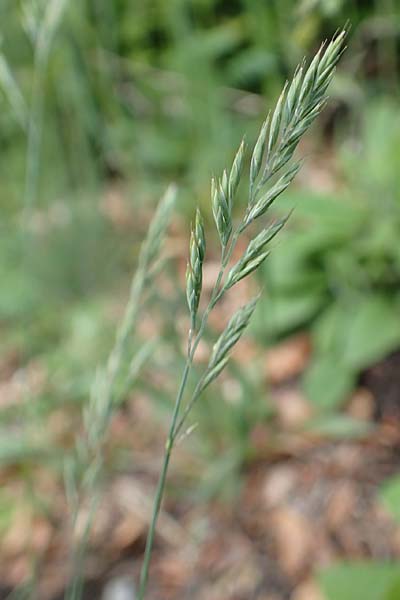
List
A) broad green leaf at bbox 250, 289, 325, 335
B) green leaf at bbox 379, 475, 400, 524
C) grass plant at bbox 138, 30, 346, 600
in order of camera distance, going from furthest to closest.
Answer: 1. broad green leaf at bbox 250, 289, 325, 335
2. green leaf at bbox 379, 475, 400, 524
3. grass plant at bbox 138, 30, 346, 600

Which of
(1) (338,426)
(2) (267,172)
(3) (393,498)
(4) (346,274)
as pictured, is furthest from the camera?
(4) (346,274)

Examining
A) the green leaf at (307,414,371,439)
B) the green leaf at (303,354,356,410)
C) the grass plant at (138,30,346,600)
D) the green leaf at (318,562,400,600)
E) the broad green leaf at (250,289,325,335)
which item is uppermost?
the broad green leaf at (250,289,325,335)

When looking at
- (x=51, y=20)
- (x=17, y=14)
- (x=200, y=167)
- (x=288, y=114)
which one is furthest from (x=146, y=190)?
(x=288, y=114)

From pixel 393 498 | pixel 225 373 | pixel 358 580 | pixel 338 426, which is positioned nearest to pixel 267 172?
pixel 393 498

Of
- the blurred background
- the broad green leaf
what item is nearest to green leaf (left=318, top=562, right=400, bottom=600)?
the blurred background

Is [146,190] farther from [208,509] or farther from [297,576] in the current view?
[297,576]

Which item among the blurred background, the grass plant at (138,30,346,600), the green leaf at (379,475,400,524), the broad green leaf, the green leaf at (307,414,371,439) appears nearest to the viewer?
the grass plant at (138,30,346,600)

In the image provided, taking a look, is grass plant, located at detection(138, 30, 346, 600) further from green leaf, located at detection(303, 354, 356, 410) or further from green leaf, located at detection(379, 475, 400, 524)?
green leaf, located at detection(303, 354, 356, 410)

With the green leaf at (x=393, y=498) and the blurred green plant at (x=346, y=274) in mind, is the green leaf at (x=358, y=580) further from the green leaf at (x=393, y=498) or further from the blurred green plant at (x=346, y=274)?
the blurred green plant at (x=346, y=274)

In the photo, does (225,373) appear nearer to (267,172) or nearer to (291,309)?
(291,309)
